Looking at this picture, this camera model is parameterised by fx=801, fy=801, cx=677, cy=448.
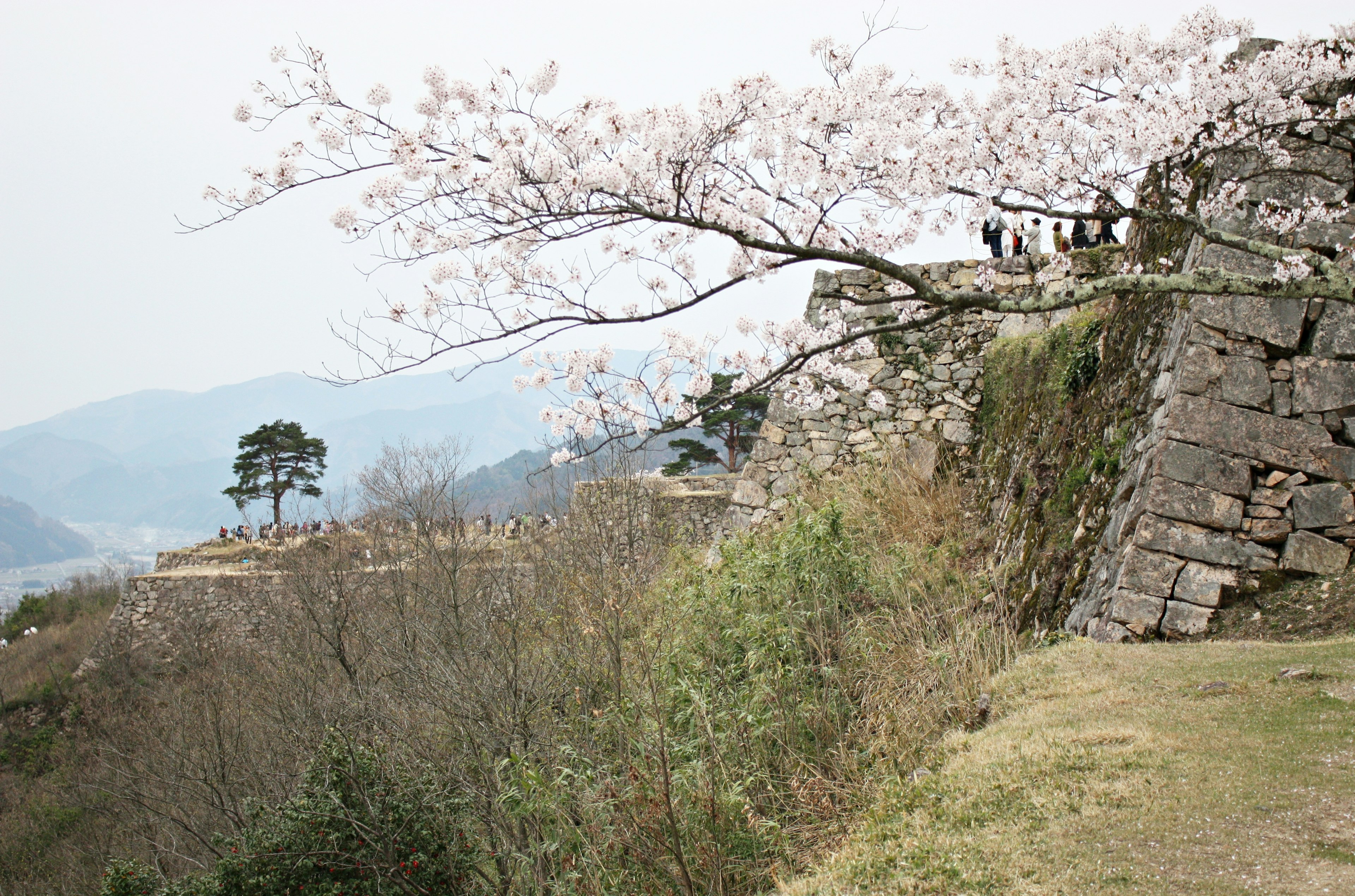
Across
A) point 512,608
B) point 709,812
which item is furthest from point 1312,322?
point 512,608

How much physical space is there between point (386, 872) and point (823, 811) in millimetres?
4930

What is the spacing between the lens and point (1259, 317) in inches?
204

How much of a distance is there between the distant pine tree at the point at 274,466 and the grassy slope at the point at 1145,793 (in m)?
30.6

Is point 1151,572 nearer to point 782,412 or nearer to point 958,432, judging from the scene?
point 958,432

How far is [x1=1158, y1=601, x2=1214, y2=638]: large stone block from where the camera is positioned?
4742mm

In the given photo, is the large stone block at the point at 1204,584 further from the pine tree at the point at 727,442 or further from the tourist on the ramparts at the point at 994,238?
the pine tree at the point at 727,442

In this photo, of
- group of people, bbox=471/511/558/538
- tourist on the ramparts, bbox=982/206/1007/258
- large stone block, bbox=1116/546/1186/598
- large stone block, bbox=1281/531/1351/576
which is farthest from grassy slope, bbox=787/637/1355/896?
group of people, bbox=471/511/558/538

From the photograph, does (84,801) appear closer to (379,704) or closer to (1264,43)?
(379,704)

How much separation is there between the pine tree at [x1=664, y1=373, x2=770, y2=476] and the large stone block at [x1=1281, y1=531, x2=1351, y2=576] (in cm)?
1838

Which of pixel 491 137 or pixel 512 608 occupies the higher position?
pixel 491 137

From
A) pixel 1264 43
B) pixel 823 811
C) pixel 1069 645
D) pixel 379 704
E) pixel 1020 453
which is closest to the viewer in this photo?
pixel 823 811

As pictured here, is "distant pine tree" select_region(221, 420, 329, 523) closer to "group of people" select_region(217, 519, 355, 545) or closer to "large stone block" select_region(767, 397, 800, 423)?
"group of people" select_region(217, 519, 355, 545)

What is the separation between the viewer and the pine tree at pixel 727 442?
77.7 ft

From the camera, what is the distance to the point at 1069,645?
16.2 feet
